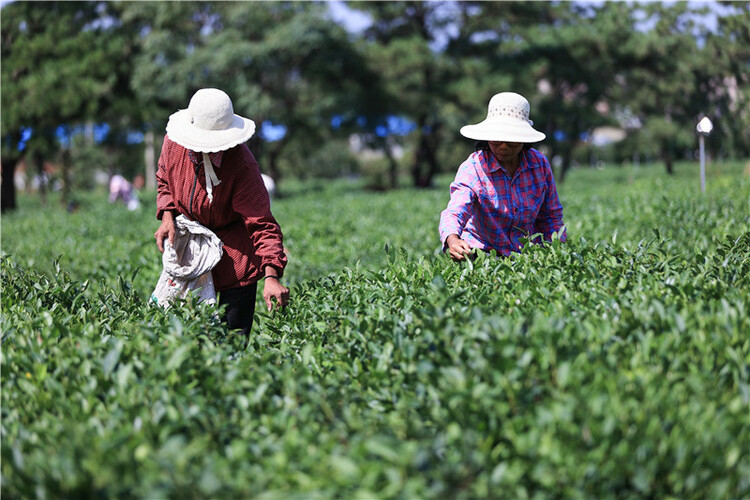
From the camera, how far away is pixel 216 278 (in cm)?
424

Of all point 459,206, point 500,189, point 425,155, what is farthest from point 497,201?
point 425,155

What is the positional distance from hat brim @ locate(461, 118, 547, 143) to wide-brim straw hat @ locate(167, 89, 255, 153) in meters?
1.29

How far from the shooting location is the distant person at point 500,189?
4.21 metres

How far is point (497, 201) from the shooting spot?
4457 mm

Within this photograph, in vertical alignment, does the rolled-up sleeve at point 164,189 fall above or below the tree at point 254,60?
below

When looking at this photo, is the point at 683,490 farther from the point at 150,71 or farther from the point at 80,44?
the point at 150,71

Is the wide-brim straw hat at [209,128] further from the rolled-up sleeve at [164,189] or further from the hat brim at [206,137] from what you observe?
the rolled-up sleeve at [164,189]

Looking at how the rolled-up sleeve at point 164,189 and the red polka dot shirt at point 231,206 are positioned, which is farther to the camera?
the rolled-up sleeve at point 164,189

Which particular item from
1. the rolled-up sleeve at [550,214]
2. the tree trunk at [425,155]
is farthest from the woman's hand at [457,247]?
the tree trunk at [425,155]

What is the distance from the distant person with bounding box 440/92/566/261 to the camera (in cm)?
421

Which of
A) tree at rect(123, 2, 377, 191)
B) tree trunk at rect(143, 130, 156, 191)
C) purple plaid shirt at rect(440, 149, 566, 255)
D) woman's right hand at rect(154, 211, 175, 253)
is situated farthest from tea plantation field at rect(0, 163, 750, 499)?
tree trunk at rect(143, 130, 156, 191)

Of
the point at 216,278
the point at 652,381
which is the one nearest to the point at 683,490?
the point at 652,381

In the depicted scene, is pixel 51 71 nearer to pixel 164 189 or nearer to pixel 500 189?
pixel 164 189

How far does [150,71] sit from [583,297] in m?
23.4
